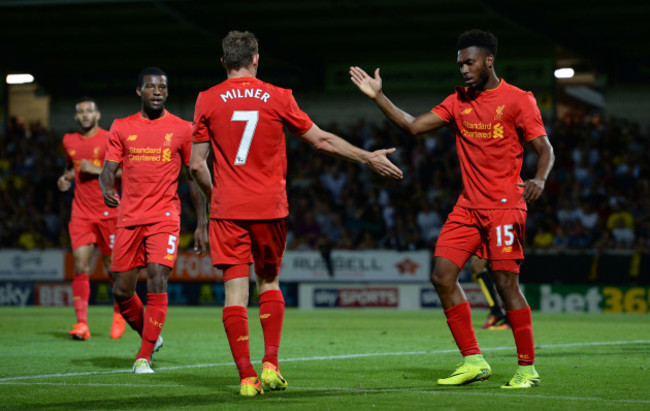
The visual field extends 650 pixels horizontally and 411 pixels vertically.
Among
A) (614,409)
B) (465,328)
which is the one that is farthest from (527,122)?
(614,409)

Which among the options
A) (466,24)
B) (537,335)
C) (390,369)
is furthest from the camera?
(466,24)

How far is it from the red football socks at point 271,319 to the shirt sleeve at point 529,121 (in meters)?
2.08

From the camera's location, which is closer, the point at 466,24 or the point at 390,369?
the point at 390,369

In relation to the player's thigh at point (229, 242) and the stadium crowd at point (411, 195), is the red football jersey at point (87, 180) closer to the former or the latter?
the player's thigh at point (229, 242)

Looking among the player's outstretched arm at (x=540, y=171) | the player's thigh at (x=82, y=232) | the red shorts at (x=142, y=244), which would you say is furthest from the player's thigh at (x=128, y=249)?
the player's thigh at (x=82, y=232)

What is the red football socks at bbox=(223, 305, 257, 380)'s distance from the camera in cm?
684

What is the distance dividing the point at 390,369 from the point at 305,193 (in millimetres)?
16529

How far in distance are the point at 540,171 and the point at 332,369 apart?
2.66 metres

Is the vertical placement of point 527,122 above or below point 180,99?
below

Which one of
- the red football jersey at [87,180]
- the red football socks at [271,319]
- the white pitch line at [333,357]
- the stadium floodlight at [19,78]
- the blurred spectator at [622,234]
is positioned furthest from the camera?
the stadium floodlight at [19,78]

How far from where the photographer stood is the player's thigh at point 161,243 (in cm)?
888

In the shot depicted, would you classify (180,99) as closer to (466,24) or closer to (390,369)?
(466,24)

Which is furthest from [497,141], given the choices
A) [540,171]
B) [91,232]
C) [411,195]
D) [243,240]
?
[411,195]

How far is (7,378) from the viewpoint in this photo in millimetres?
8117
